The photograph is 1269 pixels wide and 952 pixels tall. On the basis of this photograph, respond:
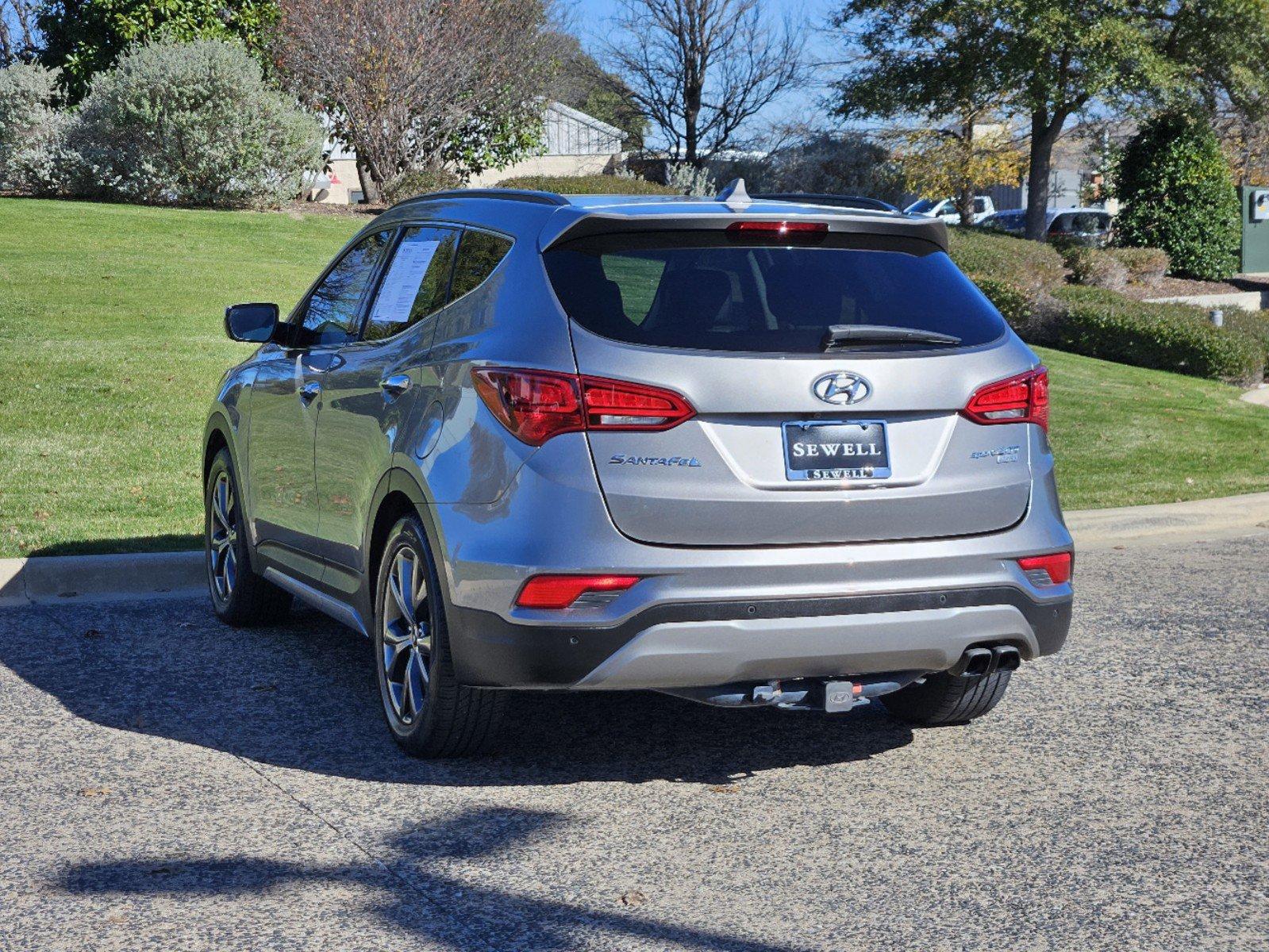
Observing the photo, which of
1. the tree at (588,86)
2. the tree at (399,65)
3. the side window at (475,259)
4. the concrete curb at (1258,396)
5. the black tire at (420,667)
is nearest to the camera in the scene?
the black tire at (420,667)

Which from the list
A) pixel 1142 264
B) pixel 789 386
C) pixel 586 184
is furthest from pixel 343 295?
pixel 1142 264

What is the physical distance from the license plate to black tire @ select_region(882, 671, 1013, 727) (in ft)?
3.89

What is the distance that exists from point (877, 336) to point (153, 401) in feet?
29.8

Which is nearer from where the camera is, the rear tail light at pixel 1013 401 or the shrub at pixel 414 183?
the rear tail light at pixel 1013 401

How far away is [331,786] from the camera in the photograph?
16.3 ft

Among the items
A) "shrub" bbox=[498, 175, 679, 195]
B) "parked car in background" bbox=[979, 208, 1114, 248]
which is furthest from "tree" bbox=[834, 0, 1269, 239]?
"parked car in background" bbox=[979, 208, 1114, 248]

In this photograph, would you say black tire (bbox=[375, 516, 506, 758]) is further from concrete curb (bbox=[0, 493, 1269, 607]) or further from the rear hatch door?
concrete curb (bbox=[0, 493, 1269, 607])

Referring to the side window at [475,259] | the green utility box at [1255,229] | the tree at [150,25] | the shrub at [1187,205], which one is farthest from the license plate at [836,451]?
the green utility box at [1255,229]

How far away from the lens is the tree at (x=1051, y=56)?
93.2ft

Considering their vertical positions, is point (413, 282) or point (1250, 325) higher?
point (413, 282)

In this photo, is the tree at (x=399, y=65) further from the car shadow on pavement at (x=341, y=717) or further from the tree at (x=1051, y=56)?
the car shadow on pavement at (x=341, y=717)

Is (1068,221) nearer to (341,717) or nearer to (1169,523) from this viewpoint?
(1169,523)

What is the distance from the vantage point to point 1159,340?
19312 mm

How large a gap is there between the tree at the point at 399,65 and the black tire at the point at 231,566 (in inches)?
896
